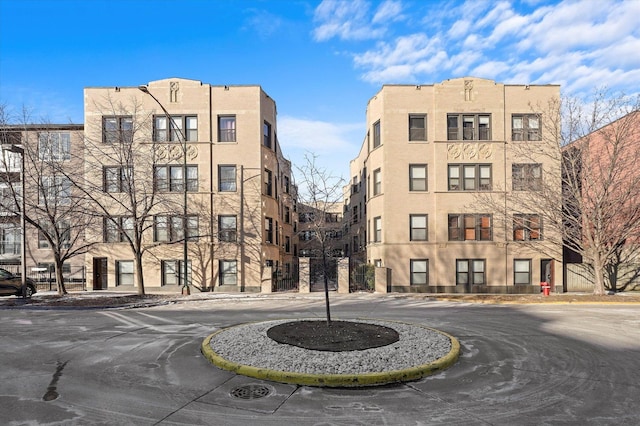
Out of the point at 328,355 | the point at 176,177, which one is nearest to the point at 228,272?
the point at 176,177

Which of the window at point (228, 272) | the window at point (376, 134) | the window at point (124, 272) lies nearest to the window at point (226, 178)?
the window at point (228, 272)

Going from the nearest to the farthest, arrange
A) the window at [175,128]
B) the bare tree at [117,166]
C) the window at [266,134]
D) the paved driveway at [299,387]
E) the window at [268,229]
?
the paved driveway at [299,387], the bare tree at [117,166], the window at [175,128], the window at [268,229], the window at [266,134]

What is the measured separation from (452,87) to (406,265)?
41.8 ft

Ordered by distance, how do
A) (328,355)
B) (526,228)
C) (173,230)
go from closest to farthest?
(328,355), (526,228), (173,230)

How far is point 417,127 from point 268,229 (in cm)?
1291

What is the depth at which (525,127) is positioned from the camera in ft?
86.4

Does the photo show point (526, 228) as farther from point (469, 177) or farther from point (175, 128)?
point (175, 128)

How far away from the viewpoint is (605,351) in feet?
29.8

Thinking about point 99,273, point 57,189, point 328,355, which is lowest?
point 99,273

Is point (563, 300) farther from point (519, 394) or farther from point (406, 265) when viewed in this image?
point (519, 394)

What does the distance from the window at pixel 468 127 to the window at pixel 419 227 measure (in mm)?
5902

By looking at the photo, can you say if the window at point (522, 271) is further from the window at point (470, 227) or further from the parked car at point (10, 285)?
the parked car at point (10, 285)

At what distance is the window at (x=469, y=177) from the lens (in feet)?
85.8

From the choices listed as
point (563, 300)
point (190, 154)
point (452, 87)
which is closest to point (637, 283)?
point (563, 300)
